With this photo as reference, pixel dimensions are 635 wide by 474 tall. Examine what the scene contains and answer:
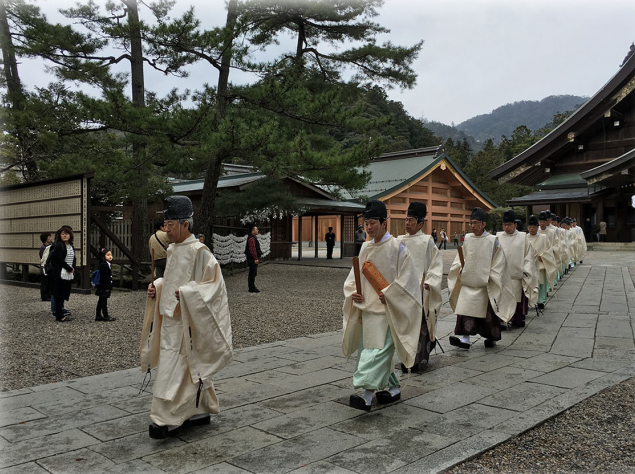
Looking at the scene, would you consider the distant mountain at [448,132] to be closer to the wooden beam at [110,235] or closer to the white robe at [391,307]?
the wooden beam at [110,235]

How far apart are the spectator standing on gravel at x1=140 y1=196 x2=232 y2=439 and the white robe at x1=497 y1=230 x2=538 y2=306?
5056 mm

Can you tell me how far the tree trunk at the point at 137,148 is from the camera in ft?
38.4

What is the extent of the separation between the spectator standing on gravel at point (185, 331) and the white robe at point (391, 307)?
1193 millimetres

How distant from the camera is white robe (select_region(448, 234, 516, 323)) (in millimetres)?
6293

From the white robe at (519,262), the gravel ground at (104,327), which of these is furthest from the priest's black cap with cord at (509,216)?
the gravel ground at (104,327)

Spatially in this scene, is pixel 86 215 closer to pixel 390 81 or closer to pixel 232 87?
pixel 232 87

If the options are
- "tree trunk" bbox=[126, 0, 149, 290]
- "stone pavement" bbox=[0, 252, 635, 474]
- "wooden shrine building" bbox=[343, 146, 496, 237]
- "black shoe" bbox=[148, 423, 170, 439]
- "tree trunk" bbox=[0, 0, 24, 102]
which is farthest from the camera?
"wooden shrine building" bbox=[343, 146, 496, 237]

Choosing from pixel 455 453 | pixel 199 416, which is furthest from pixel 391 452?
pixel 199 416

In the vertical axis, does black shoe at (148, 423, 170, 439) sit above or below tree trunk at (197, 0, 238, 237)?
below

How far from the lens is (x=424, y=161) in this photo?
3114cm

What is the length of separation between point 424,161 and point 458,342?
85.1ft

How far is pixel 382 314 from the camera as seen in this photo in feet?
13.6

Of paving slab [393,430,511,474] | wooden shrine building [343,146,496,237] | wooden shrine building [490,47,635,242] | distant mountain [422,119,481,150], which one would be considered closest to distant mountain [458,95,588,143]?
distant mountain [422,119,481,150]

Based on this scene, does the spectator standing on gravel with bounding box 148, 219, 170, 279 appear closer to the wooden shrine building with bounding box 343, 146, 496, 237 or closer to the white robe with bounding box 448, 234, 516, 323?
the white robe with bounding box 448, 234, 516, 323
